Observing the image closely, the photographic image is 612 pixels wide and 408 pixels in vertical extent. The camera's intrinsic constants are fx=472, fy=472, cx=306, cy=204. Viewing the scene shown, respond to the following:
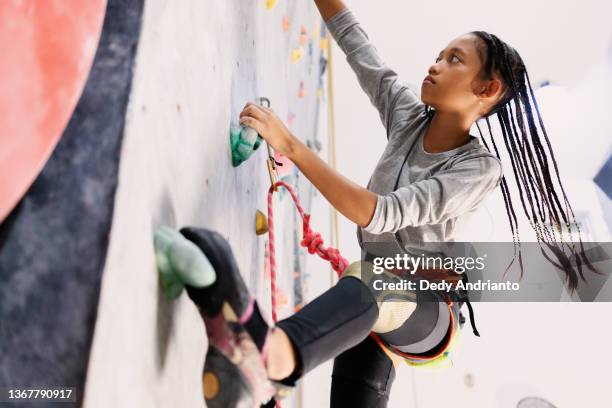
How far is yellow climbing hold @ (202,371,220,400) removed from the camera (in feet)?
1.34

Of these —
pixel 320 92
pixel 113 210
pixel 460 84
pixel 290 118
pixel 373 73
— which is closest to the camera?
pixel 113 210

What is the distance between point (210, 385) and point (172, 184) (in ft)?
0.59

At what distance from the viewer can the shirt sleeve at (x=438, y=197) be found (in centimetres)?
65

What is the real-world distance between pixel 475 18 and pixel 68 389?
2027mm

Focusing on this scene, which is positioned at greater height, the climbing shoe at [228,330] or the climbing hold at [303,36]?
the climbing hold at [303,36]

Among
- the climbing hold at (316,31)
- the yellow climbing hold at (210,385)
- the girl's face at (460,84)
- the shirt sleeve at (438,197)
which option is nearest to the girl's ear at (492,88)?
the girl's face at (460,84)

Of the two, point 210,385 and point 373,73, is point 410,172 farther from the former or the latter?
point 210,385

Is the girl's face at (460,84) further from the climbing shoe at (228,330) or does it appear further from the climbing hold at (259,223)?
the climbing shoe at (228,330)

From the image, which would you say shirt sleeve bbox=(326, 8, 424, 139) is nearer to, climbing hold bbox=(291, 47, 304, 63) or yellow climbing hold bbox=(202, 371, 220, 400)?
climbing hold bbox=(291, 47, 304, 63)

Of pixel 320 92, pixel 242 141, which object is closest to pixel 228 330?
pixel 242 141

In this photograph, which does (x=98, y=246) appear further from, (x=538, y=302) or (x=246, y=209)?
(x=538, y=302)

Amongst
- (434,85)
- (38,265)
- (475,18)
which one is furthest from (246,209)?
(475,18)

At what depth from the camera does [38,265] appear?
0.93 feet

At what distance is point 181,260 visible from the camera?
364 millimetres
